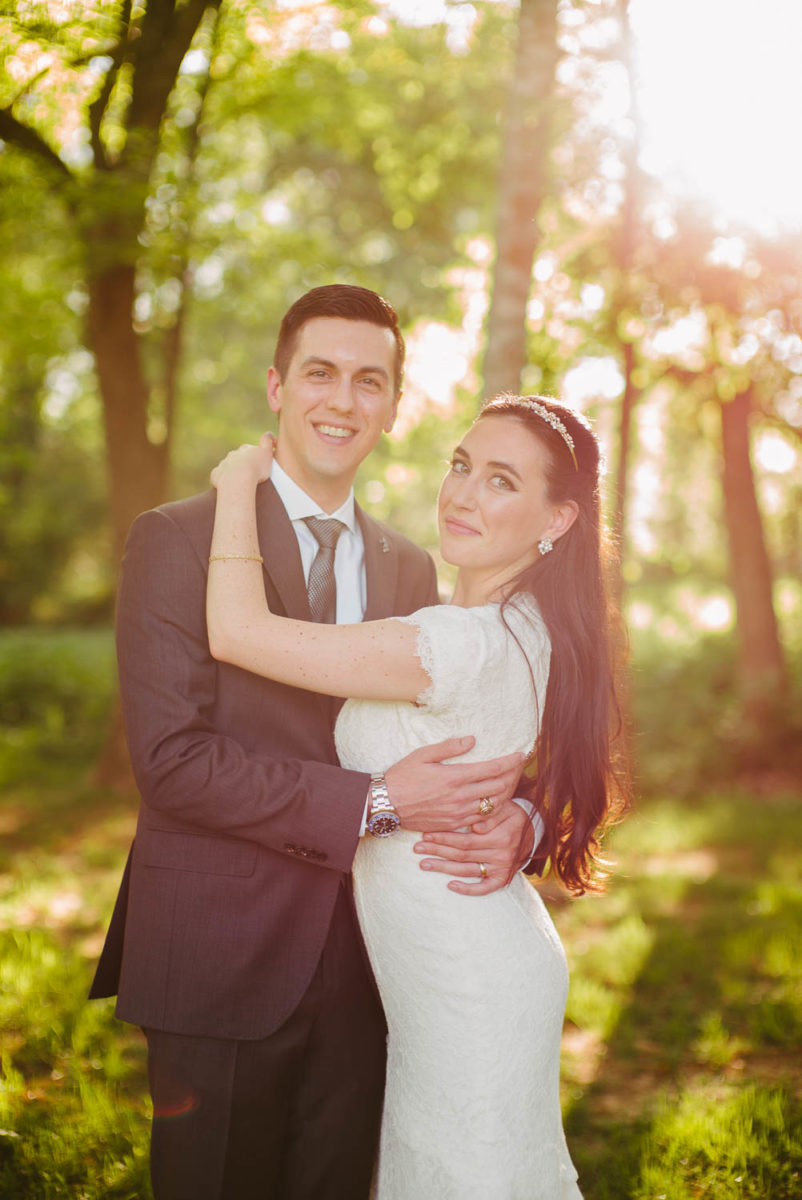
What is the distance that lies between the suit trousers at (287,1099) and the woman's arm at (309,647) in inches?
25.7

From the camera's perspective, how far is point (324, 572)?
2.87 meters

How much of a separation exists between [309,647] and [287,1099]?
1170 mm

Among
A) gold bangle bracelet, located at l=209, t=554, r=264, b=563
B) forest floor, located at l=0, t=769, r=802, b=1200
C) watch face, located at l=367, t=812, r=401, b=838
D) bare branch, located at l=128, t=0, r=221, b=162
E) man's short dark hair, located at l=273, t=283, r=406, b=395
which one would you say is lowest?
forest floor, located at l=0, t=769, r=802, b=1200

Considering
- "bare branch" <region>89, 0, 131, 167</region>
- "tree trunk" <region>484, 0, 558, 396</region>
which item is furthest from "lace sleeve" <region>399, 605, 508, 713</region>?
"bare branch" <region>89, 0, 131, 167</region>

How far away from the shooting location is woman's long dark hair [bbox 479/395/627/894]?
8.82 ft

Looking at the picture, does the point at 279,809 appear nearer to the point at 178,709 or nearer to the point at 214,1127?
the point at 178,709

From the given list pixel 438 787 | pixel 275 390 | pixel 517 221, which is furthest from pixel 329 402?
pixel 517 221

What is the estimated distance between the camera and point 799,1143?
354 centimetres

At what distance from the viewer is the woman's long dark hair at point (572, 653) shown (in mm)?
2689

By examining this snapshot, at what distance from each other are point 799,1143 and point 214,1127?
7.35 ft

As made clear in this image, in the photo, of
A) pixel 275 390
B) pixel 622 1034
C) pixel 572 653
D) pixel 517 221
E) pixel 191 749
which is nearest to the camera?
pixel 191 749

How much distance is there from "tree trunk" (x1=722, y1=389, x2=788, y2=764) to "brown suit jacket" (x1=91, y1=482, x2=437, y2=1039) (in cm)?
963

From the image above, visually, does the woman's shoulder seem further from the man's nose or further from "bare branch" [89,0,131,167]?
"bare branch" [89,0,131,167]

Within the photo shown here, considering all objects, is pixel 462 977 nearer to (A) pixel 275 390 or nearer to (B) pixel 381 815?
(B) pixel 381 815
